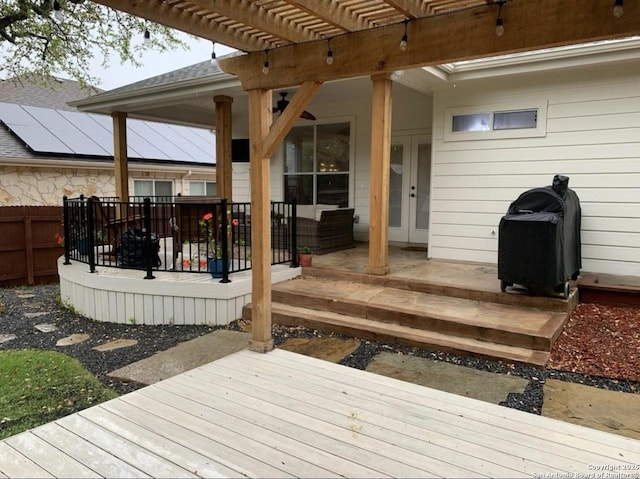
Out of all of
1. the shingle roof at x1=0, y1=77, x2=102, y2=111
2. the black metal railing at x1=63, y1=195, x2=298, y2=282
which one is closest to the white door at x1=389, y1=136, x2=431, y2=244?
the black metal railing at x1=63, y1=195, x2=298, y2=282

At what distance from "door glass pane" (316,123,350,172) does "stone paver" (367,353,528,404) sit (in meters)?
4.83

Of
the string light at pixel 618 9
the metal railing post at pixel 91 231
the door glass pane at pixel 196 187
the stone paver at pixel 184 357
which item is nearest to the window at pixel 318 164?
the metal railing post at pixel 91 231

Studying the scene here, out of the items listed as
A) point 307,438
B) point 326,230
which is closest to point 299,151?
point 326,230

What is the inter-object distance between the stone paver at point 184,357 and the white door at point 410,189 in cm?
391

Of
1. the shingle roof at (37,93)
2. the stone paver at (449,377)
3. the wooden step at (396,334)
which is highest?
the shingle roof at (37,93)

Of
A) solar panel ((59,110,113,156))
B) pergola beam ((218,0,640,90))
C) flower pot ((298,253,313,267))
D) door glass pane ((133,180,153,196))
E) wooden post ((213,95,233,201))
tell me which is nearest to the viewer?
pergola beam ((218,0,640,90))

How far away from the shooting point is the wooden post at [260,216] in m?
3.27

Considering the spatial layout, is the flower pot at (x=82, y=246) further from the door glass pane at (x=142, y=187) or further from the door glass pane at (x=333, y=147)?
the door glass pane at (x=142, y=187)

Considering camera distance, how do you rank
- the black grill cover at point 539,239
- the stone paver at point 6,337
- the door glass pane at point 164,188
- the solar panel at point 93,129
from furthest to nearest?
the door glass pane at point 164,188, the solar panel at point 93,129, the stone paver at point 6,337, the black grill cover at point 539,239

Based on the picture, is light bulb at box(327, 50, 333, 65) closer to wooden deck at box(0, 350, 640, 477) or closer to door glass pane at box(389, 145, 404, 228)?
wooden deck at box(0, 350, 640, 477)

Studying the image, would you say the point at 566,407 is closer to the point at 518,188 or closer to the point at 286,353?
the point at 286,353

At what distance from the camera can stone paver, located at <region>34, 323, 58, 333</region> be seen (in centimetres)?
495

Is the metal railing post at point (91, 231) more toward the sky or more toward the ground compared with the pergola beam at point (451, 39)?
more toward the ground

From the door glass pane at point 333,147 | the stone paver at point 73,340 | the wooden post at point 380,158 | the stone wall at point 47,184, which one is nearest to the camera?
the stone paver at point 73,340
